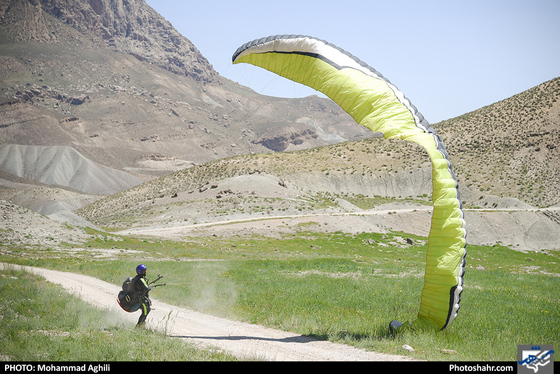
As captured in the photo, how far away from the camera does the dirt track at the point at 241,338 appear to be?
31.3 ft

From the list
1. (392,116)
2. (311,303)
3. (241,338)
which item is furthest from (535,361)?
(311,303)

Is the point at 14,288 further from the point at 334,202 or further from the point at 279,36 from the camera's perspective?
the point at 334,202

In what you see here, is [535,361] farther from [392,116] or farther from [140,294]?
[140,294]

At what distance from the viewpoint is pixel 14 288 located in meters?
15.4

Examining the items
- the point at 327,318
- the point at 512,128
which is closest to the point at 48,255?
the point at 327,318

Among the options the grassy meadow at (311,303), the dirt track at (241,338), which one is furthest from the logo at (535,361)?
the dirt track at (241,338)

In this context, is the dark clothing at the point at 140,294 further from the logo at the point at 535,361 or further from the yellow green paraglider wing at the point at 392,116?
the logo at the point at 535,361

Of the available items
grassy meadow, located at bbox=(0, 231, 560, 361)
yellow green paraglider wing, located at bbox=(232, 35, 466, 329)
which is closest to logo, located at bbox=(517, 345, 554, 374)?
grassy meadow, located at bbox=(0, 231, 560, 361)

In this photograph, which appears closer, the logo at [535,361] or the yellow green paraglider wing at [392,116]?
the logo at [535,361]

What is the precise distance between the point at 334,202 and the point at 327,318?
61.9 metres

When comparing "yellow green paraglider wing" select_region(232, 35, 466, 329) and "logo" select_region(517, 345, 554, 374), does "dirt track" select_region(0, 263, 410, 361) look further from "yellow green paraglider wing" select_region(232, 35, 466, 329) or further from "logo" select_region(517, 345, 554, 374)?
"logo" select_region(517, 345, 554, 374)

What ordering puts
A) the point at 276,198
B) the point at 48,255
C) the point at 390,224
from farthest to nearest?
the point at 276,198
the point at 390,224
the point at 48,255

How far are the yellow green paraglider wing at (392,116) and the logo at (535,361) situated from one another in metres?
1.59

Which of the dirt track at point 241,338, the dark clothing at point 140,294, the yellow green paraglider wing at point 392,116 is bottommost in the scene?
the dirt track at point 241,338
